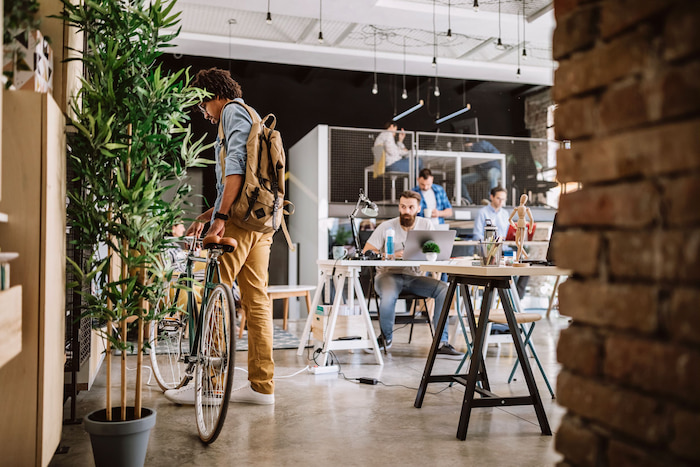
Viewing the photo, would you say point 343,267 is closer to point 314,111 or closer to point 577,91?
point 577,91

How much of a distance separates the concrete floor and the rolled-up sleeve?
1.20m

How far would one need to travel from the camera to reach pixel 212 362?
2557mm

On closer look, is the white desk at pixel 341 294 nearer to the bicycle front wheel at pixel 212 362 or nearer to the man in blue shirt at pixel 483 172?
the bicycle front wheel at pixel 212 362

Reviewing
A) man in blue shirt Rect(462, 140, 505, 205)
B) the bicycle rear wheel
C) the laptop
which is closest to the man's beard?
the laptop

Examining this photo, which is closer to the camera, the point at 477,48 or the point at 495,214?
the point at 495,214

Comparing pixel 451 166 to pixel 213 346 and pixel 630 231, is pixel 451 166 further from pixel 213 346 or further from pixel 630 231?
pixel 630 231

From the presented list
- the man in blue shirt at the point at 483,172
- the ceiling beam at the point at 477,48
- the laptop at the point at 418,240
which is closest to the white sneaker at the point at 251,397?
the laptop at the point at 418,240

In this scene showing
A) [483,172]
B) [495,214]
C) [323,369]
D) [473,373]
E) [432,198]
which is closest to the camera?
[473,373]

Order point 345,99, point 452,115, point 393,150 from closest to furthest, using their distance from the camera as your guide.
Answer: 1. point 393,150
2. point 345,99
3. point 452,115

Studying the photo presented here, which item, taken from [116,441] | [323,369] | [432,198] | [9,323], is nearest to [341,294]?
[323,369]

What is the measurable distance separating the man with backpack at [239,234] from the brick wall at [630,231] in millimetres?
2006

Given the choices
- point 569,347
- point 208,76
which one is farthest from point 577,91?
point 208,76

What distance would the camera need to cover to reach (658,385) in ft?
2.68

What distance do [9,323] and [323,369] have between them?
8.71 ft
